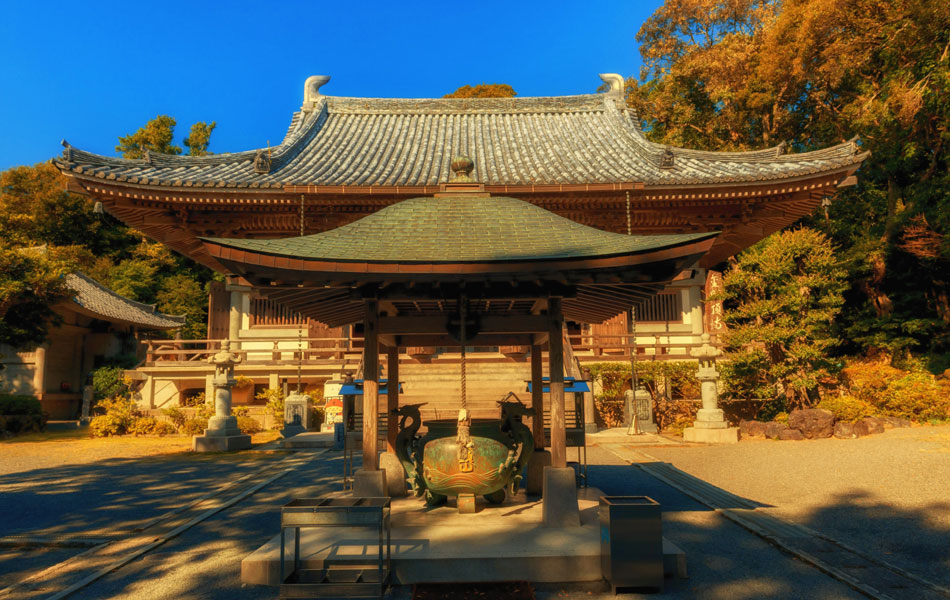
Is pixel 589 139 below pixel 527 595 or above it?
above

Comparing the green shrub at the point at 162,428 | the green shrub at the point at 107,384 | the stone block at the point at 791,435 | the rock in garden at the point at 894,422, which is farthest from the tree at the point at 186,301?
the rock in garden at the point at 894,422

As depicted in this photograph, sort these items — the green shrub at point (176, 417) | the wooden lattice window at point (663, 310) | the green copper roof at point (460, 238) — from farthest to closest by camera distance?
1. the wooden lattice window at point (663, 310)
2. the green shrub at point (176, 417)
3. the green copper roof at point (460, 238)

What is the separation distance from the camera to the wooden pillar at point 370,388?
6422 mm

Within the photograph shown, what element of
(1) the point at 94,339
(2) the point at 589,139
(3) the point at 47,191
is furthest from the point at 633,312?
(3) the point at 47,191

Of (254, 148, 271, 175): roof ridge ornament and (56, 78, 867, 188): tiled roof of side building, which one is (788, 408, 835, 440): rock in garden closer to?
(56, 78, 867, 188): tiled roof of side building

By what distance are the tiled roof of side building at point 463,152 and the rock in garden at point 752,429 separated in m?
6.09

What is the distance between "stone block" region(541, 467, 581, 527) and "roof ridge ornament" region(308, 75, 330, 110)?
20.8 m

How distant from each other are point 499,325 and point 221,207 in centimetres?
1191

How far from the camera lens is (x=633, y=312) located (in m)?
18.0

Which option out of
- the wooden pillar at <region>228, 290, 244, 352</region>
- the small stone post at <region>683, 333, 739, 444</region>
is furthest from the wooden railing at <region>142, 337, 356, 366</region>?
the small stone post at <region>683, 333, 739, 444</region>

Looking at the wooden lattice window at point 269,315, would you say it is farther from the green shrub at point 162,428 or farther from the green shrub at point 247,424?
the green shrub at point 162,428

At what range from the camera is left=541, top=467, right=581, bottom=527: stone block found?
5891mm

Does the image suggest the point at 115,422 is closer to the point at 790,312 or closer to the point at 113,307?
the point at 113,307

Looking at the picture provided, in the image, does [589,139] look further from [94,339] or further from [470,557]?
[94,339]
